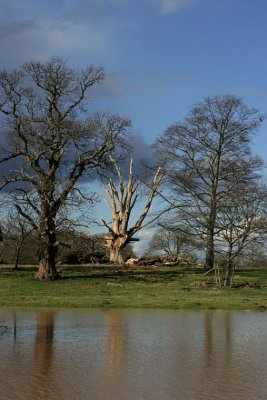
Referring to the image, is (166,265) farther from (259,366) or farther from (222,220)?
(259,366)

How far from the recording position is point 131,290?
27.6 meters

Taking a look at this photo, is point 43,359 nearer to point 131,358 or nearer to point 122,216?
point 131,358

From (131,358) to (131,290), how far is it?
16.6m

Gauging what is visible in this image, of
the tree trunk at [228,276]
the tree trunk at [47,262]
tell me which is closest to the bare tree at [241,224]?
the tree trunk at [228,276]

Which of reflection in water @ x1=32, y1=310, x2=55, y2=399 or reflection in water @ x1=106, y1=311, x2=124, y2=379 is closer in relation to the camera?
reflection in water @ x1=32, y1=310, x2=55, y2=399

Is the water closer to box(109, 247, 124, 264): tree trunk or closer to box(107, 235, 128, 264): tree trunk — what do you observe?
box(109, 247, 124, 264): tree trunk

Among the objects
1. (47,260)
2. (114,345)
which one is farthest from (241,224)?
(114,345)

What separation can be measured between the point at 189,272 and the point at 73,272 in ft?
24.8

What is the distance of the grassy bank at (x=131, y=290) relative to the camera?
22828 mm

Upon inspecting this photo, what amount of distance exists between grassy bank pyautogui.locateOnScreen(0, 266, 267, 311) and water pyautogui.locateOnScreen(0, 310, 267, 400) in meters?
4.73

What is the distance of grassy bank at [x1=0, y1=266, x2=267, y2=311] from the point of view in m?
22.8

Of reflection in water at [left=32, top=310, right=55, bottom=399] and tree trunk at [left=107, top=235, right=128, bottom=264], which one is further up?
tree trunk at [left=107, top=235, right=128, bottom=264]

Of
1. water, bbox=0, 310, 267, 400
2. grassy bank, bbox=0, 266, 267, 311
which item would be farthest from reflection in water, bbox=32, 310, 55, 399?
grassy bank, bbox=0, 266, 267, 311

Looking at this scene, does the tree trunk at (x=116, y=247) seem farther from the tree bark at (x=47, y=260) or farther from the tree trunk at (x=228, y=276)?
the tree trunk at (x=228, y=276)
